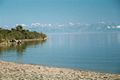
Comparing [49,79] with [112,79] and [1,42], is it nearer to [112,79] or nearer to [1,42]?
[112,79]

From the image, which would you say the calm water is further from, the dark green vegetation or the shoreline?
the dark green vegetation

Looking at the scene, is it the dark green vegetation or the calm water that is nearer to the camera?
the calm water

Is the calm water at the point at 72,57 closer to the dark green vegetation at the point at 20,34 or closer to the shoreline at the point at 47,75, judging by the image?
the shoreline at the point at 47,75

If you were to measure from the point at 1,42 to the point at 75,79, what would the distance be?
93310 mm

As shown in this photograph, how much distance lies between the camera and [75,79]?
819 inches

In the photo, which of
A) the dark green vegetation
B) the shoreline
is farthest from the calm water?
the dark green vegetation

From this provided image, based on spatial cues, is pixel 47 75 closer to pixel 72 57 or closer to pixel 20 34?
pixel 72 57

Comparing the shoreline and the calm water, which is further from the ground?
the shoreline

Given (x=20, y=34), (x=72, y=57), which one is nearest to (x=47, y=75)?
(x=72, y=57)

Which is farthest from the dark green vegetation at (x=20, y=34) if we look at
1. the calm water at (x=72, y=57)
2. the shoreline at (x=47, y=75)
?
the shoreline at (x=47, y=75)

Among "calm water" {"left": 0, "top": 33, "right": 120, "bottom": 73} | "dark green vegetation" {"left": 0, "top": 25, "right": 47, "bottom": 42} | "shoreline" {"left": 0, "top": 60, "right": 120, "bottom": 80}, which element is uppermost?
"dark green vegetation" {"left": 0, "top": 25, "right": 47, "bottom": 42}

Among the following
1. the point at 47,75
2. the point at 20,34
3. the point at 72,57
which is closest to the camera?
the point at 47,75

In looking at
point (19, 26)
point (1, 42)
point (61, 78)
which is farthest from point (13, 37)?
point (61, 78)

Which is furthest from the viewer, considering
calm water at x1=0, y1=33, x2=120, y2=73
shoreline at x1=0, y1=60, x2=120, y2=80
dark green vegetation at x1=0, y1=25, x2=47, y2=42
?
dark green vegetation at x1=0, y1=25, x2=47, y2=42
